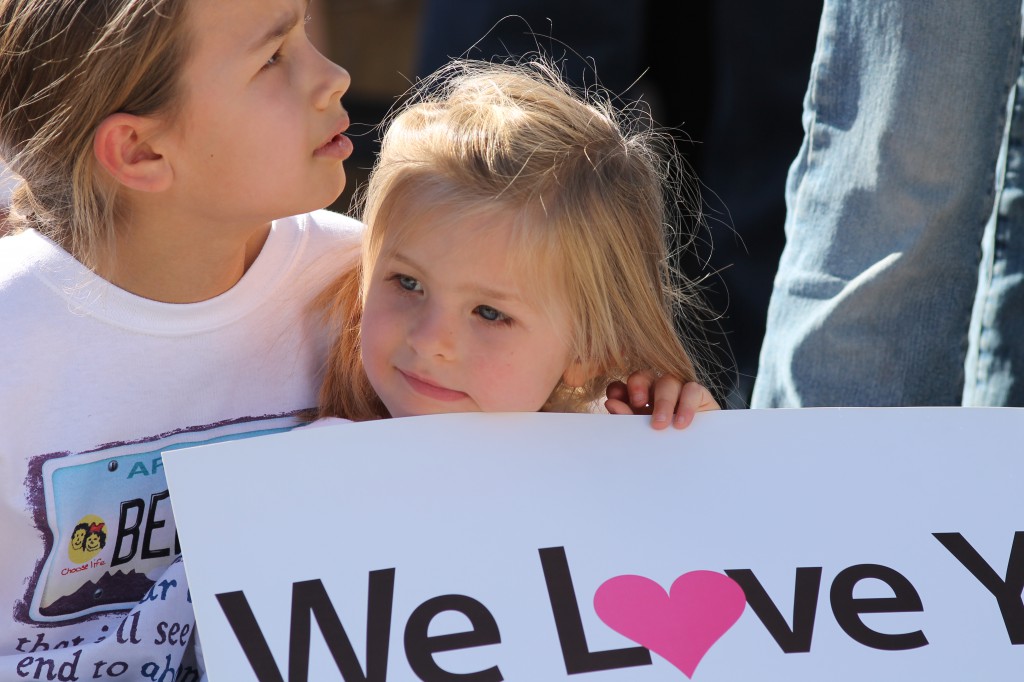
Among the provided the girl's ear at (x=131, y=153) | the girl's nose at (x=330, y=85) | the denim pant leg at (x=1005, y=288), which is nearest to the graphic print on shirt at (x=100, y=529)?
the girl's ear at (x=131, y=153)

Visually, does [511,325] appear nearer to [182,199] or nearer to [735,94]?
[182,199]

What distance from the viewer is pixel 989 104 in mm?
1394

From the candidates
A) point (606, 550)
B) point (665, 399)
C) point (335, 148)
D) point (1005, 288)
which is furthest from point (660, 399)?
point (1005, 288)

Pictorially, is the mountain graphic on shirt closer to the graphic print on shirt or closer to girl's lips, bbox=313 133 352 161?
the graphic print on shirt

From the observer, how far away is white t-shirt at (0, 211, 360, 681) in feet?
3.84

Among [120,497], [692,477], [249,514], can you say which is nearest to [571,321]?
[692,477]

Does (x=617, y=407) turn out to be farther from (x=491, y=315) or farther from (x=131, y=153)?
(x=131, y=153)

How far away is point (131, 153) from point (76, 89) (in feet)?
0.26

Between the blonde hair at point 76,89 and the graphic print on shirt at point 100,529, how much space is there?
0.21m

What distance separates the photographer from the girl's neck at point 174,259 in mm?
1243

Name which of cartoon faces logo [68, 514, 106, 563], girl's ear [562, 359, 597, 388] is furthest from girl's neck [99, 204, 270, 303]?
girl's ear [562, 359, 597, 388]

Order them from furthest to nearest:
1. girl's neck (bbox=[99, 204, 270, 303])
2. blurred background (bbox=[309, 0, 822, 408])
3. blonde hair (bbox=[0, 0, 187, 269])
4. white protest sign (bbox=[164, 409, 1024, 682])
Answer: blurred background (bbox=[309, 0, 822, 408])
girl's neck (bbox=[99, 204, 270, 303])
blonde hair (bbox=[0, 0, 187, 269])
white protest sign (bbox=[164, 409, 1024, 682])

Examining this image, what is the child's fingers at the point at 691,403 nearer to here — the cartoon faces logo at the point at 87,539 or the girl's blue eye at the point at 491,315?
the girl's blue eye at the point at 491,315

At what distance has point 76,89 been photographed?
1.16 m
